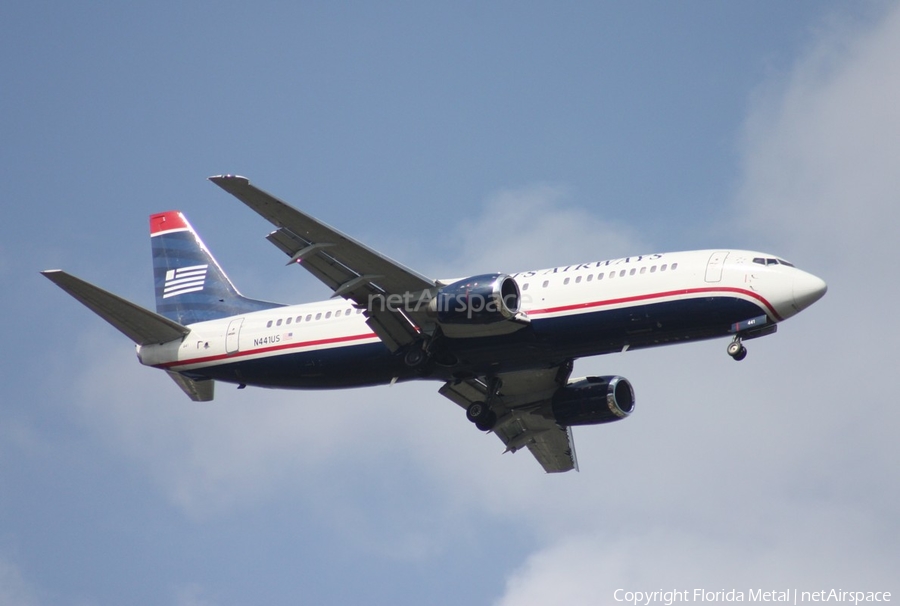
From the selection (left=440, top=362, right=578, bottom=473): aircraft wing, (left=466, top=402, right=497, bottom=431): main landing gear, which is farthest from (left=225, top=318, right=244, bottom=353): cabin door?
(left=466, top=402, right=497, bottom=431): main landing gear

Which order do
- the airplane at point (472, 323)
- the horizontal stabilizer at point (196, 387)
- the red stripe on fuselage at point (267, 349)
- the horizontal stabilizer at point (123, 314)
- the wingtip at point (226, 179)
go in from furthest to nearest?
the horizontal stabilizer at point (196, 387), the red stripe on fuselage at point (267, 349), the horizontal stabilizer at point (123, 314), the airplane at point (472, 323), the wingtip at point (226, 179)

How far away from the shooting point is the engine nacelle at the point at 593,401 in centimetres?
4897

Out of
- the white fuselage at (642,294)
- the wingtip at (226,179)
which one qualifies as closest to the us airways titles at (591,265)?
the white fuselage at (642,294)

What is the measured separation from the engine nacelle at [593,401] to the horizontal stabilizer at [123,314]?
1434 cm

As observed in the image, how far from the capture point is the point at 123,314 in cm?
4762

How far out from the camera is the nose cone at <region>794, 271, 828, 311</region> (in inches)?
1629

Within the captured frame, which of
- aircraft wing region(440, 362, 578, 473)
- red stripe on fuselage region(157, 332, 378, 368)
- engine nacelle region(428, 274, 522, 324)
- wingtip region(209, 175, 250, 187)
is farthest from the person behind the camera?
aircraft wing region(440, 362, 578, 473)

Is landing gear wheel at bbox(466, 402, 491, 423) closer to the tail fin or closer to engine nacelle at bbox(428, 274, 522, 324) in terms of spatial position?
engine nacelle at bbox(428, 274, 522, 324)

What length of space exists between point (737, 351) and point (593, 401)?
27.4ft

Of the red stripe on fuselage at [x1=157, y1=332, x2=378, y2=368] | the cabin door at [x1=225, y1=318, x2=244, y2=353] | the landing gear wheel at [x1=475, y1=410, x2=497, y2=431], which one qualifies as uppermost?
the cabin door at [x1=225, y1=318, x2=244, y2=353]

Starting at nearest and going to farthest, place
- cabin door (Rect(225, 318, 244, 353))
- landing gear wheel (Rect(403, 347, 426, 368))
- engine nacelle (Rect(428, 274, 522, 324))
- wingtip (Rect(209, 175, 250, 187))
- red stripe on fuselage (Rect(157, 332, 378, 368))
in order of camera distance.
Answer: wingtip (Rect(209, 175, 250, 187)) → engine nacelle (Rect(428, 274, 522, 324)) → landing gear wheel (Rect(403, 347, 426, 368)) → red stripe on fuselage (Rect(157, 332, 378, 368)) → cabin door (Rect(225, 318, 244, 353))

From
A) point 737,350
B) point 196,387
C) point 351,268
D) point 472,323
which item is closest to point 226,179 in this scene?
point 351,268

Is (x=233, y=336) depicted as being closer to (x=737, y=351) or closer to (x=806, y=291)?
(x=737, y=351)

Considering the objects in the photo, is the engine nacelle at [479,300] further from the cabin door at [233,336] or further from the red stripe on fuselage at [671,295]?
the cabin door at [233,336]
